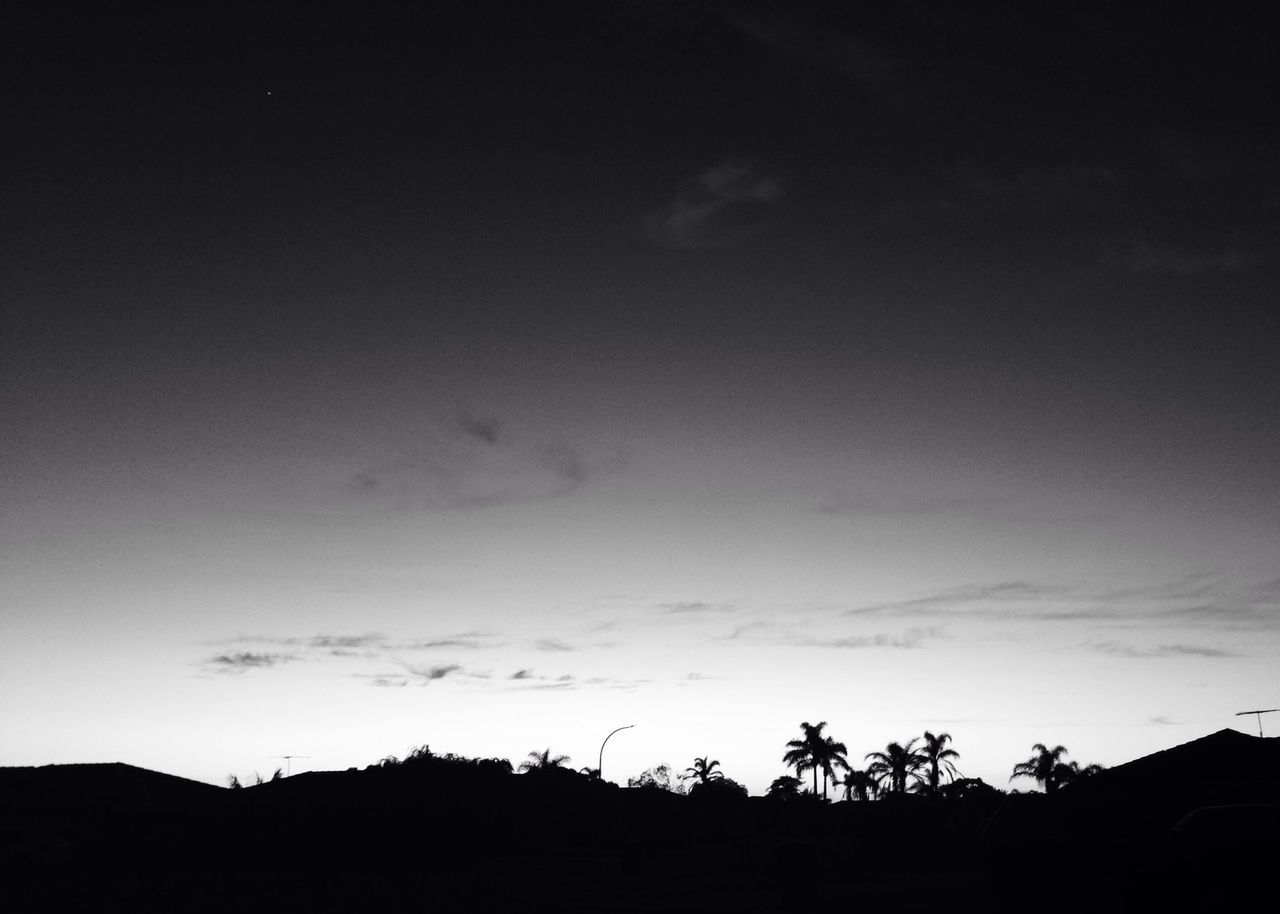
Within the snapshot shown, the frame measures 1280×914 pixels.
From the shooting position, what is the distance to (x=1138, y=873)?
42.9 feet

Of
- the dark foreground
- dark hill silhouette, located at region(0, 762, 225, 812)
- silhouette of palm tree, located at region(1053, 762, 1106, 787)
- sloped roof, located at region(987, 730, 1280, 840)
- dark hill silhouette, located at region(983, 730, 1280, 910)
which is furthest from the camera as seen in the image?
silhouette of palm tree, located at region(1053, 762, 1106, 787)

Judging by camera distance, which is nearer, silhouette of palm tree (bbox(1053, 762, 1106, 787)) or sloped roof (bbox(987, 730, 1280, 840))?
sloped roof (bbox(987, 730, 1280, 840))

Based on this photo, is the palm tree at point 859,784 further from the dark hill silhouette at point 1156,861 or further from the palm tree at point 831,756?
the dark hill silhouette at point 1156,861

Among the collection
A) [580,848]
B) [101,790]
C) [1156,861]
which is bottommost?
[580,848]

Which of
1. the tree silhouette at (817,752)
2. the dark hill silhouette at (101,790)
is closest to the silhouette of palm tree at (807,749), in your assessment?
the tree silhouette at (817,752)

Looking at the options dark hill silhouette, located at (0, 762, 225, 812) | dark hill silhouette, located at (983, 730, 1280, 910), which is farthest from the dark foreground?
dark hill silhouette, located at (0, 762, 225, 812)

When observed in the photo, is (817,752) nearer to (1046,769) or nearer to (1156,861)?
(1046,769)

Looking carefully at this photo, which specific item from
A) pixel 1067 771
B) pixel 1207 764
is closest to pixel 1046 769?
pixel 1067 771

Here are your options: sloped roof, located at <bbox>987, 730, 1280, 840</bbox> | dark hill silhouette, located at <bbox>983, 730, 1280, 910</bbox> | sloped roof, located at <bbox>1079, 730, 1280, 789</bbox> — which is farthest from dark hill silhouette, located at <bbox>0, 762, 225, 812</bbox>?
dark hill silhouette, located at <bbox>983, 730, 1280, 910</bbox>

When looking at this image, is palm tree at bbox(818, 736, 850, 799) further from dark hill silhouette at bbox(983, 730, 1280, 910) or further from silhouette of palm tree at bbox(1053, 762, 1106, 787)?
dark hill silhouette at bbox(983, 730, 1280, 910)

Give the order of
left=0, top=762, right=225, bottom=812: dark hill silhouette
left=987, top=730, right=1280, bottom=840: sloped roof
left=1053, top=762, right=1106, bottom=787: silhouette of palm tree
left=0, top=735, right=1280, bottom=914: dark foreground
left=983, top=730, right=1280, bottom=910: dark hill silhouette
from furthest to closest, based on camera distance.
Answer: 1. left=1053, top=762, right=1106, bottom=787: silhouette of palm tree
2. left=0, top=762, right=225, bottom=812: dark hill silhouette
3. left=987, top=730, right=1280, bottom=840: sloped roof
4. left=0, top=735, right=1280, bottom=914: dark foreground
5. left=983, top=730, right=1280, bottom=910: dark hill silhouette

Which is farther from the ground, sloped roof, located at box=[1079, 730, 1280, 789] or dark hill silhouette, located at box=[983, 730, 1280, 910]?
sloped roof, located at box=[1079, 730, 1280, 789]

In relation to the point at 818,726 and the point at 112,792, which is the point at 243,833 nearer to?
the point at 112,792

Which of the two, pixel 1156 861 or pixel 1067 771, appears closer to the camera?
pixel 1156 861
